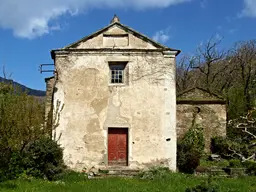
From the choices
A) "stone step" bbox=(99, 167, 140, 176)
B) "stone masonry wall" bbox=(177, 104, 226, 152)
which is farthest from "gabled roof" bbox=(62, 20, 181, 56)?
"stone step" bbox=(99, 167, 140, 176)

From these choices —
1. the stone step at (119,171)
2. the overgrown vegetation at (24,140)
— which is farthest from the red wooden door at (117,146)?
the overgrown vegetation at (24,140)

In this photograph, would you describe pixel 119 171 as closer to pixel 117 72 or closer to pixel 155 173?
pixel 155 173

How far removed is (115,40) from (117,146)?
5.72 metres

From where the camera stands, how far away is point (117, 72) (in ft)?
60.7

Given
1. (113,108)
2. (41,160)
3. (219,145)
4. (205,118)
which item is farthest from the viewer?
(205,118)

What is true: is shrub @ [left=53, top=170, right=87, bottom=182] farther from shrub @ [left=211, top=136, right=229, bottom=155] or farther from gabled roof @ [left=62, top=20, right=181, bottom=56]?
shrub @ [left=211, top=136, right=229, bottom=155]

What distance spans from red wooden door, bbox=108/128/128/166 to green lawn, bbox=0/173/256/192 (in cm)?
255

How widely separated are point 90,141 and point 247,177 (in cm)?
791

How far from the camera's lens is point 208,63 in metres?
36.8

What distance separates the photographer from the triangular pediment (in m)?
18.4

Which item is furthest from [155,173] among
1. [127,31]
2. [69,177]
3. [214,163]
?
[127,31]

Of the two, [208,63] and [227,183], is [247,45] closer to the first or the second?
[208,63]

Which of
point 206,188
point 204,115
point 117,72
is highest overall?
point 117,72

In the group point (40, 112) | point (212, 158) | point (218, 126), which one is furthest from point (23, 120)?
point (218, 126)
